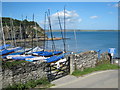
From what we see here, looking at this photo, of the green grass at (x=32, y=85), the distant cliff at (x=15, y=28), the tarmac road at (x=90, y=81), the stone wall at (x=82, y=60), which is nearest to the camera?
the green grass at (x=32, y=85)

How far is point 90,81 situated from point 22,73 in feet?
17.9

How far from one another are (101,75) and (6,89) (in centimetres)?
827

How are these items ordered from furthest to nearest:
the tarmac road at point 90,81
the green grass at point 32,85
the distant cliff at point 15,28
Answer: the distant cliff at point 15,28, the tarmac road at point 90,81, the green grass at point 32,85

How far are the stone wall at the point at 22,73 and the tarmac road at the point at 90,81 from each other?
5.35 ft

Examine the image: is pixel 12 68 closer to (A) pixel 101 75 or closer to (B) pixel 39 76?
(B) pixel 39 76

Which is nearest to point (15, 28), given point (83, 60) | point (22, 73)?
point (83, 60)

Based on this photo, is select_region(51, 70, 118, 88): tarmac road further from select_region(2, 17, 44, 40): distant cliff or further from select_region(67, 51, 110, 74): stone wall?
select_region(2, 17, 44, 40): distant cliff

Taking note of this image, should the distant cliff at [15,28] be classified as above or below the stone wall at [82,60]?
above

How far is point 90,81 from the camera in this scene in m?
11.8

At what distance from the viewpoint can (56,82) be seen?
39.1 feet

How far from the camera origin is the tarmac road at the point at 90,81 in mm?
10895

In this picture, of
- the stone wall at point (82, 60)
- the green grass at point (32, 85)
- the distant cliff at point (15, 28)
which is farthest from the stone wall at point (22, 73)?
the distant cliff at point (15, 28)

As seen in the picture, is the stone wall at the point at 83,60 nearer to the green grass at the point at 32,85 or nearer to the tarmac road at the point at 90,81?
the tarmac road at the point at 90,81

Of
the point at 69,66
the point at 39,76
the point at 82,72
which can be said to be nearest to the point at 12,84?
the point at 39,76
